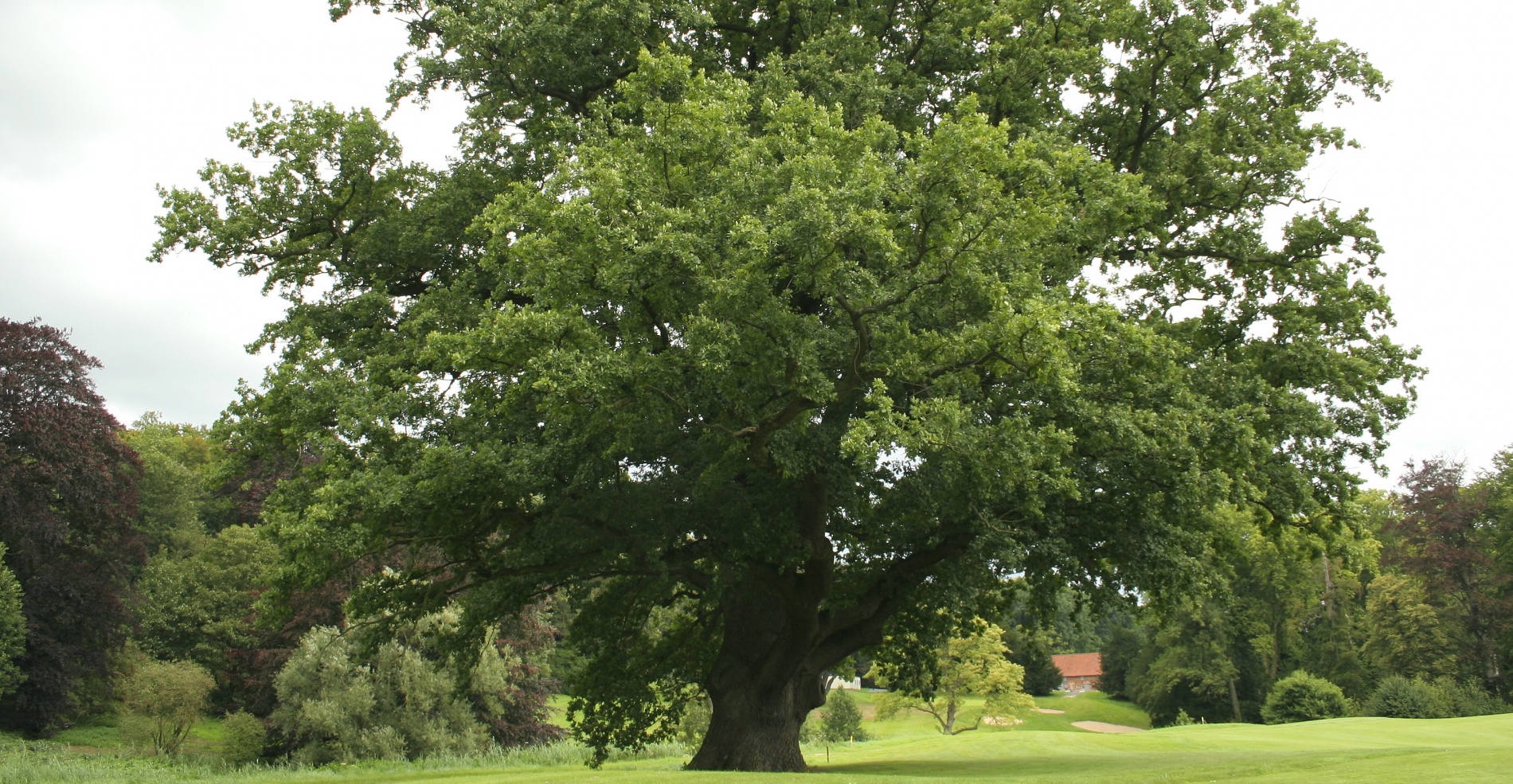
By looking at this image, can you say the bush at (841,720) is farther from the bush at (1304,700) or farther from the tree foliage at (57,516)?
the tree foliage at (57,516)

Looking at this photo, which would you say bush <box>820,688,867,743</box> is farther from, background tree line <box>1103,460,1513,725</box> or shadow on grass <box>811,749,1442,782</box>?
shadow on grass <box>811,749,1442,782</box>

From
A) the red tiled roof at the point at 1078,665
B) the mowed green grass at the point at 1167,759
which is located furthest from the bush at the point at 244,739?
the red tiled roof at the point at 1078,665

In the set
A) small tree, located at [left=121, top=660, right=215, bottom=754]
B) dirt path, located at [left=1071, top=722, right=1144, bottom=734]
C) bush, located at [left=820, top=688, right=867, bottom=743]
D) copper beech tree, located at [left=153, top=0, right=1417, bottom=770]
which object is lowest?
dirt path, located at [left=1071, top=722, right=1144, bottom=734]

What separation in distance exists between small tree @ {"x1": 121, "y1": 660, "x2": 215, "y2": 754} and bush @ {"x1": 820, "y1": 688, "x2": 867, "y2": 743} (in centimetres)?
2428

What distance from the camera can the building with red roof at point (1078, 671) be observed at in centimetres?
9438

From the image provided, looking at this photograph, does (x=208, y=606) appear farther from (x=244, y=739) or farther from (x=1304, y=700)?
(x=1304, y=700)

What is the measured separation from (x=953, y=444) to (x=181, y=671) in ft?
104

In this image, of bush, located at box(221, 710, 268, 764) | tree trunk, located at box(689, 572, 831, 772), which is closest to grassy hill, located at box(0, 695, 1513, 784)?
tree trunk, located at box(689, 572, 831, 772)

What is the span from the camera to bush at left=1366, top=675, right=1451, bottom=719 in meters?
42.5

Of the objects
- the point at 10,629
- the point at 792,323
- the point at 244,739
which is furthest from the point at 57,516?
the point at 792,323

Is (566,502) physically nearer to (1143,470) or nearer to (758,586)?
(758,586)

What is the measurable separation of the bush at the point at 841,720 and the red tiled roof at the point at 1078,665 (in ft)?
179

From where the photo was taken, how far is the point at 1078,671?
313ft

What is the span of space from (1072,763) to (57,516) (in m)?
37.9
